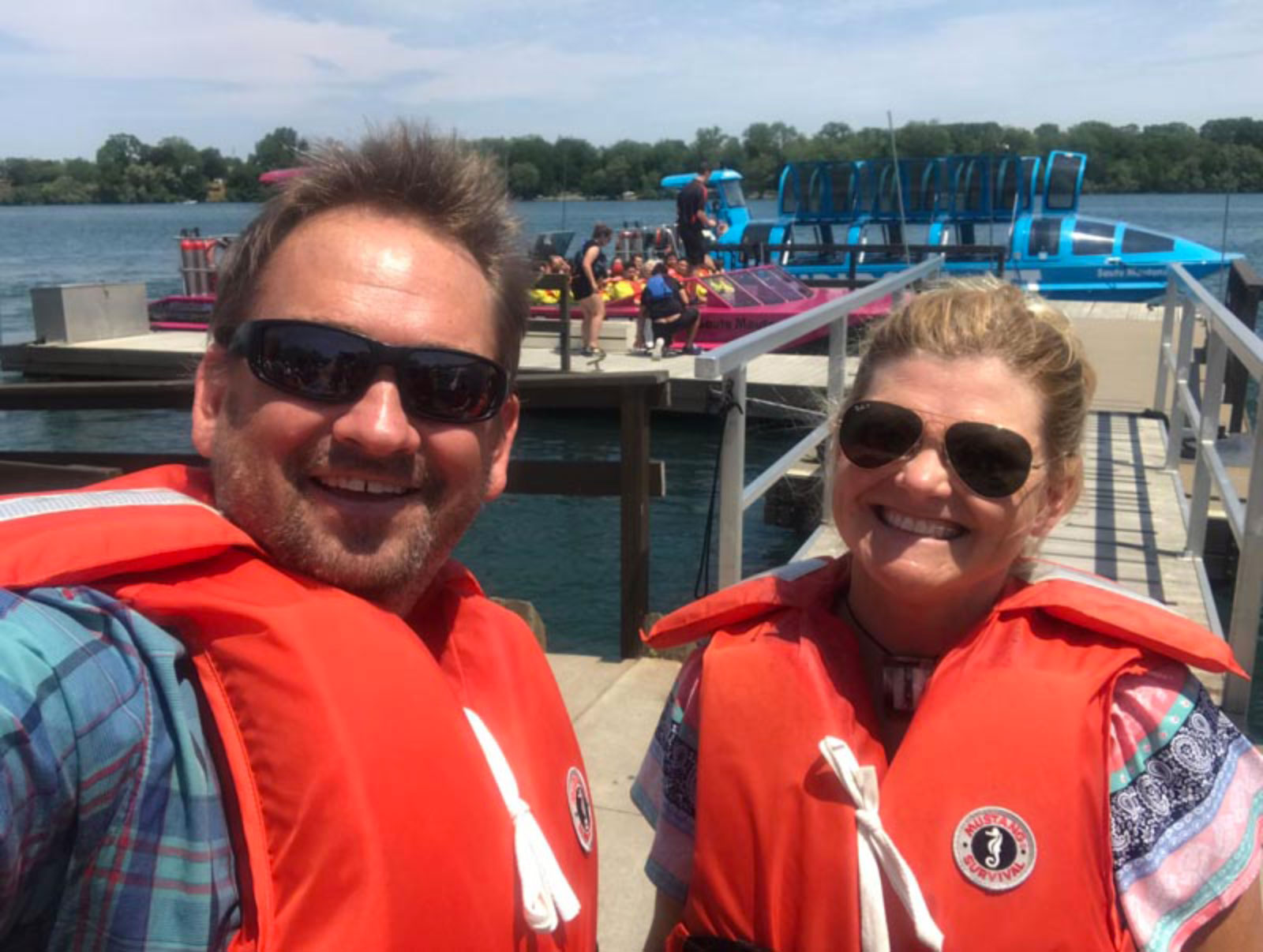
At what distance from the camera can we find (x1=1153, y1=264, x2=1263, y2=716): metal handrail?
3830 millimetres

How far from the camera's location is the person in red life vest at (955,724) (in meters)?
1.53

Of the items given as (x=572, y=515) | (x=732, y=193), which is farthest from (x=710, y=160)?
(x=572, y=515)

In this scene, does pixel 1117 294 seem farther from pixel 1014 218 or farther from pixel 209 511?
pixel 209 511

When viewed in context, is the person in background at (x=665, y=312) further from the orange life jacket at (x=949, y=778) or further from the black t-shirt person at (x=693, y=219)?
the orange life jacket at (x=949, y=778)

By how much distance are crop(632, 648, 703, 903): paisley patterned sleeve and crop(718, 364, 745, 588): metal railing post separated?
2.71 meters

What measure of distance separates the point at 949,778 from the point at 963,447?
489 mm

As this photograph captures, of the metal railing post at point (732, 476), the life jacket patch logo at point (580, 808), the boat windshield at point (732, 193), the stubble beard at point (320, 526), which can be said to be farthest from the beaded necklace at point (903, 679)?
the boat windshield at point (732, 193)

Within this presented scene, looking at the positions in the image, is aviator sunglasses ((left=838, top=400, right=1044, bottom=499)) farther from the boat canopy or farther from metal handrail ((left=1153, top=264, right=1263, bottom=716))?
the boat canopy

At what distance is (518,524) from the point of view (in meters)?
11.3

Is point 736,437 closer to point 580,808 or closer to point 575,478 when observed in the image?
point 575,478

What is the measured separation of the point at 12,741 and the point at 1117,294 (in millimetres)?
21446

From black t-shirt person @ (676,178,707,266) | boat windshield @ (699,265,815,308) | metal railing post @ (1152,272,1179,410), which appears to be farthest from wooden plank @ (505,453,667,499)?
black t-shirt person @ (676,178,707,266)

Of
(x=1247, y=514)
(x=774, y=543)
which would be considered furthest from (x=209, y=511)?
(x=774, y=543)

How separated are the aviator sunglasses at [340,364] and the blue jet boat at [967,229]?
54.8ft
